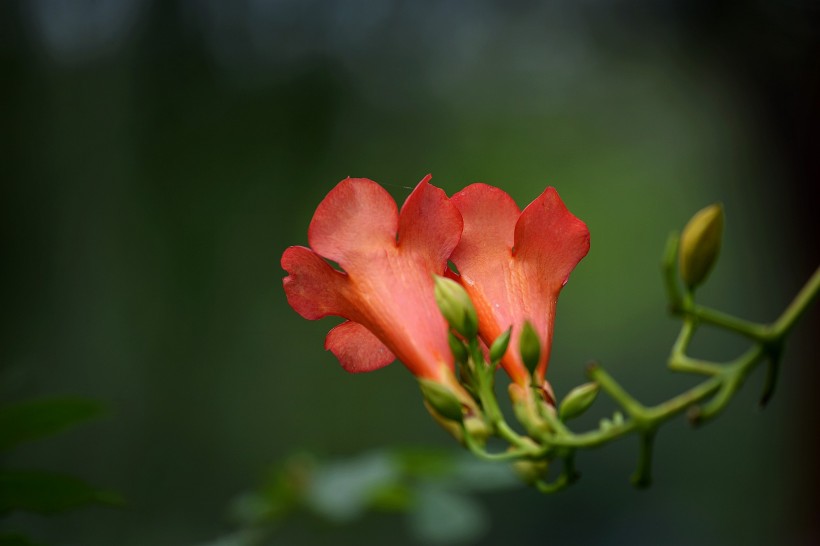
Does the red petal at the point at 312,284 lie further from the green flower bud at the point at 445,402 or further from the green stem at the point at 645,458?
the green stem at the point at 645,458

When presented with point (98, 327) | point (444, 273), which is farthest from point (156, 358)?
point (444, 273)

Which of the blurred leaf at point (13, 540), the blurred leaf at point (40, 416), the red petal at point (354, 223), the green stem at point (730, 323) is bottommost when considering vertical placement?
the green stem at point (730, 323)

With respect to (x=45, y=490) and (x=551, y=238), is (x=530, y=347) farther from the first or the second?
(x=45, y=490)

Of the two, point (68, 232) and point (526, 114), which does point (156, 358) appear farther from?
point (526, 114)

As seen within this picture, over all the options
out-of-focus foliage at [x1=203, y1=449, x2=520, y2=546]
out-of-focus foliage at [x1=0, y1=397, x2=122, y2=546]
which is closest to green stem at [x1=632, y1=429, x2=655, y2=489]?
out-of-focus foliage at [x1=0, y1=397, x2=122, y2=546]

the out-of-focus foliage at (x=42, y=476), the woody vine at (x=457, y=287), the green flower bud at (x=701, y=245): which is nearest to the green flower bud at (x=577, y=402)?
the woody vine at (x=457, y=287)

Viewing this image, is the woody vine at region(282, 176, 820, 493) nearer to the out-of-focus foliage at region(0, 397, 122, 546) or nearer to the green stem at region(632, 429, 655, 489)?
the green stem at region(632, 429, 655, 489)
